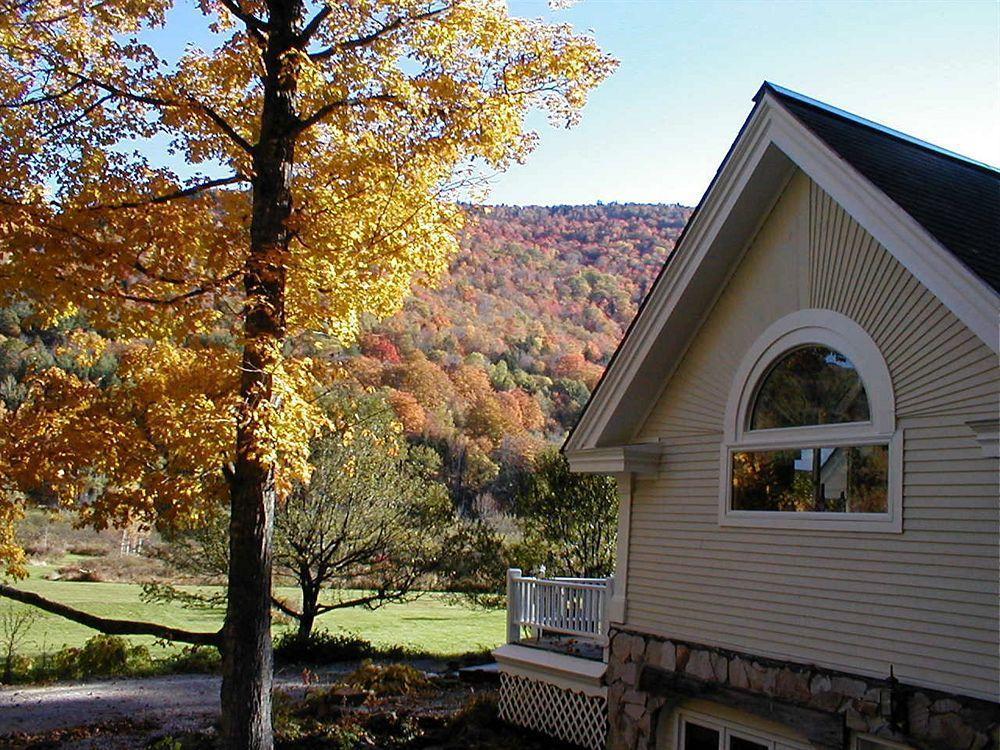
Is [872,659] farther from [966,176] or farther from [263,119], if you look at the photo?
[263,119]

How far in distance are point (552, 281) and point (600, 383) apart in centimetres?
5339

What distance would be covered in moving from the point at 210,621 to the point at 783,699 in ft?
66.9

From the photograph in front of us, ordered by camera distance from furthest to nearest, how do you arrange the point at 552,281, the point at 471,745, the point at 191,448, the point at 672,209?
the point at 672,209, the point at 552,281, the point at 471,745, the point at 191,448

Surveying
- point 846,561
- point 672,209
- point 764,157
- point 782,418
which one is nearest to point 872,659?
point 846,561

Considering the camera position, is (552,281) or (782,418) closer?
(782,418)

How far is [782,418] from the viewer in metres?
7.73

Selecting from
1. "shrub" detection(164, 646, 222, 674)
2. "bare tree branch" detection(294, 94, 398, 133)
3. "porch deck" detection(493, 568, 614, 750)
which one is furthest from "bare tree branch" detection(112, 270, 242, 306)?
"shrub" detection(164, 646, 222, 674)

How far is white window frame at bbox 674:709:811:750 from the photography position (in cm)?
744

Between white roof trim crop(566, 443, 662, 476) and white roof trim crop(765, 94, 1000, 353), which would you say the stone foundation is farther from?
white roof trim crop(765, 94, 1000, 353)

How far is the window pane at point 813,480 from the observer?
682cm

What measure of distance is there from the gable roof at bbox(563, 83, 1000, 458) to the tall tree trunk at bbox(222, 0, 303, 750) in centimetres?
360

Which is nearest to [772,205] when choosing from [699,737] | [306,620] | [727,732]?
[727,732]

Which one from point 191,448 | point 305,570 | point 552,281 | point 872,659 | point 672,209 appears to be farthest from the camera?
point 672,209

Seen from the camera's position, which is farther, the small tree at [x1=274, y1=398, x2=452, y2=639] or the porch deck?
the small tree at [x1=274, y1=398, x2=452, y2=639]
